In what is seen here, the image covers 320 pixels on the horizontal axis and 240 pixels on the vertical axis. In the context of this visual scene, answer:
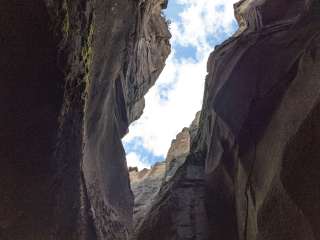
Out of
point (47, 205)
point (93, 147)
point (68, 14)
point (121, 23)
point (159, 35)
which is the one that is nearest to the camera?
point (68, 14)

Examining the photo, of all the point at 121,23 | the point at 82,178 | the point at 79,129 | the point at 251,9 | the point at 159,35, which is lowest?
the point at 82,178

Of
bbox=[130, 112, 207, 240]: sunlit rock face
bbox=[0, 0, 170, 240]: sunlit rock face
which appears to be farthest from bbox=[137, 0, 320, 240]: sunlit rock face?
bbox=[0, 0, 170, 240]: sunlit rock face

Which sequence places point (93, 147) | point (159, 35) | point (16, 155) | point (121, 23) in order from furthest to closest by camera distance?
point (159, 35)
point (93, 147)
point (121, 23)
point (16, 155)

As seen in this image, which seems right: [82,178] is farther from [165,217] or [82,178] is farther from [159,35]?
[159,35]

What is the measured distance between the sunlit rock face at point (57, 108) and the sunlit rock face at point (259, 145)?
266cm

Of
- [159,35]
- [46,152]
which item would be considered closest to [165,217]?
[46,152]

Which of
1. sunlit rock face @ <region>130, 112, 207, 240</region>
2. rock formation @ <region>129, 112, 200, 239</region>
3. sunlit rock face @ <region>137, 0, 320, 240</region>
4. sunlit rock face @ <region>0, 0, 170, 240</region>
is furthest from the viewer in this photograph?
rock formation @ <region>129, 112, 200, 239</region>

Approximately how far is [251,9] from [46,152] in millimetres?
7848

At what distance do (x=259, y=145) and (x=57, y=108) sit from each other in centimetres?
493

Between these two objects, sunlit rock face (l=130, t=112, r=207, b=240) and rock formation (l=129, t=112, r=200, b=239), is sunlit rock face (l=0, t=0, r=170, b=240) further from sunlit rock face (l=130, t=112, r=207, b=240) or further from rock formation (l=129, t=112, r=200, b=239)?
rock formation (l=129, t=112, r=200, b=239)

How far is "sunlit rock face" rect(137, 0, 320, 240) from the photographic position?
816 cm

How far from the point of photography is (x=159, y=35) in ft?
64.6

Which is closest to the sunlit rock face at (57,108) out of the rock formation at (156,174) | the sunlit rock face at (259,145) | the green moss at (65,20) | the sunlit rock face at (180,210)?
the green moss at (65,20)

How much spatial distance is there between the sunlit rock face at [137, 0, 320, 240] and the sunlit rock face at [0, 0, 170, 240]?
2663 millimetres
